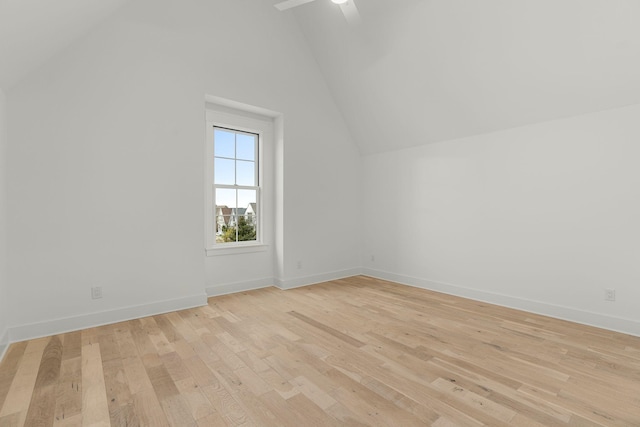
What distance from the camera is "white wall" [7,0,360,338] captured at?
276 centimetres

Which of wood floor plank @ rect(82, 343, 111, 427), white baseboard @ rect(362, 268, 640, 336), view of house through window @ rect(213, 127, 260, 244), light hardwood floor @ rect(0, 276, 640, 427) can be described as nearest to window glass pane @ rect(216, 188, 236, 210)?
view of house through window @ rect(213, 127, 260, 244)

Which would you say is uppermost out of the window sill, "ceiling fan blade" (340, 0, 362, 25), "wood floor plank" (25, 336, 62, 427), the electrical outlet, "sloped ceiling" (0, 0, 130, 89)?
"ceiling fan blade" (340, 0, 362, 25)

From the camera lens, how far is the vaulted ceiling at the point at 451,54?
97.9 inches

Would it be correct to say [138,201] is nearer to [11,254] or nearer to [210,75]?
[11,254]

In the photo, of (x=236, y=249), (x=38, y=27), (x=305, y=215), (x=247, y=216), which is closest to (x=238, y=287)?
(x=236, y=249)

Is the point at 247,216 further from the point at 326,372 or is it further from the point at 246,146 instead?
the point at 326,372

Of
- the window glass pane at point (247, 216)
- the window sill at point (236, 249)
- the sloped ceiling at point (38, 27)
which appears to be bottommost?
the window sill at point (236, 249)

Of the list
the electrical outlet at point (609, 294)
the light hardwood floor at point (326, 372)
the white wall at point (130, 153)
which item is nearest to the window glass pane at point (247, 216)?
the white wall at point (130, 153)

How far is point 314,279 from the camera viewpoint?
4.79 m

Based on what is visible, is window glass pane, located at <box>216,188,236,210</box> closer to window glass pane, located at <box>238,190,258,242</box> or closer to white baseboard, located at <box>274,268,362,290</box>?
window glass pane, located at <box>238,190,258,242</box>

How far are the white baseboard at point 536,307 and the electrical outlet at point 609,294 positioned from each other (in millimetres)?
163

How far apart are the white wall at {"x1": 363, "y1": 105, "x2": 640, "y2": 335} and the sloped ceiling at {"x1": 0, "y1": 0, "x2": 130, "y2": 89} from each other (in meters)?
3.96

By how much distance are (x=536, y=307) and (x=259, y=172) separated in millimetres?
3778

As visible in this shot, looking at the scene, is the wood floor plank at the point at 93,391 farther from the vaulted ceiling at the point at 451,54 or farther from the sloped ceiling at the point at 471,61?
the sloped ceiling at the point at 471,61
